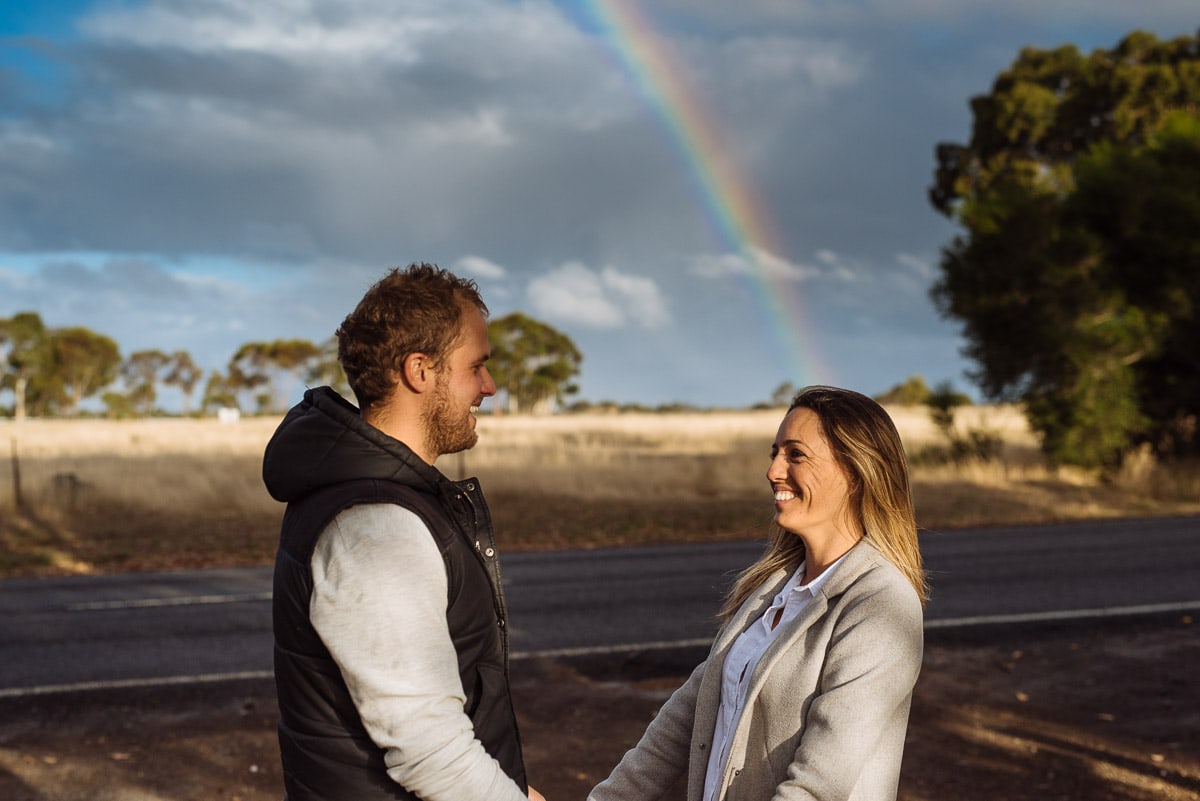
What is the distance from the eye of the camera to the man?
6.50ft

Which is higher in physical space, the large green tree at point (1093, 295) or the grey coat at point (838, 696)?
the large green tree at point (1093, 295)

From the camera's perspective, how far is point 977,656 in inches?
306

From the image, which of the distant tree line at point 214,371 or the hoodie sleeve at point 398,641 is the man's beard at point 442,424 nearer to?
the hoodie sleeve at point 398,641

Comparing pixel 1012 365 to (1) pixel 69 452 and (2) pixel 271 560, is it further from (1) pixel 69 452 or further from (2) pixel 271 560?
(1) pixel 69 452

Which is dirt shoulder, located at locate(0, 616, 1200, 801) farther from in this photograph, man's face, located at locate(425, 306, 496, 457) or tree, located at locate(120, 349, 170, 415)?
tree, located at locate(120, 349, 170, 415)

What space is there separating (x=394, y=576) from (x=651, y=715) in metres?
4.66

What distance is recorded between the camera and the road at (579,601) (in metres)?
8.34

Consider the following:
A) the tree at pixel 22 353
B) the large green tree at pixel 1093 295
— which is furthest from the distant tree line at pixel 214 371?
the large green tree at pixel 1093 295

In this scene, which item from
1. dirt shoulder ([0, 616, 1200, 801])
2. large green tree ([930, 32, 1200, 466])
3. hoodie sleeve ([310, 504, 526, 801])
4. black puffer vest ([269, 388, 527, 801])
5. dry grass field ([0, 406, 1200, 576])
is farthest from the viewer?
large green tree ([930, 32, 1200, 466])

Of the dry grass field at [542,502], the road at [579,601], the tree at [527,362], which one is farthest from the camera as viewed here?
the tree at [527,362]

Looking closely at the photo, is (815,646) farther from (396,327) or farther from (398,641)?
(396,327)

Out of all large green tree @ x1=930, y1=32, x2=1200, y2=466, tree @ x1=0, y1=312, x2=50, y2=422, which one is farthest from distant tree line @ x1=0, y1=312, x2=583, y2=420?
large green tree @ x1=930, y1=32, x2=1200, y2=466

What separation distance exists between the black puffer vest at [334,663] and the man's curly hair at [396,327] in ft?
0.59

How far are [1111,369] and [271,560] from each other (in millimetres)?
16561
